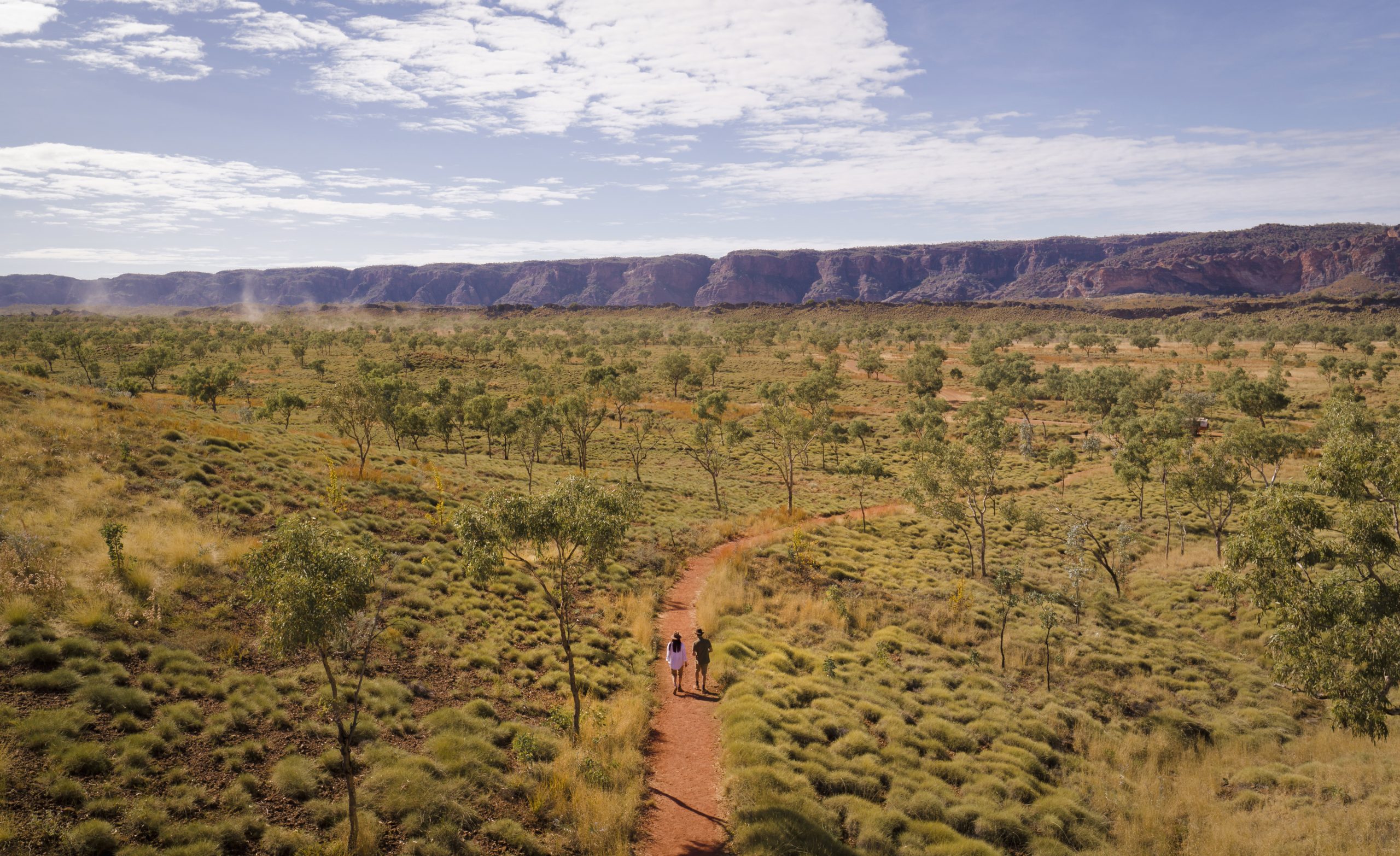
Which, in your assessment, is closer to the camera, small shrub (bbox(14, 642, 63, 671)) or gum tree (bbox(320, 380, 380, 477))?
small shrub (bbox(14, 642, 63, 671))

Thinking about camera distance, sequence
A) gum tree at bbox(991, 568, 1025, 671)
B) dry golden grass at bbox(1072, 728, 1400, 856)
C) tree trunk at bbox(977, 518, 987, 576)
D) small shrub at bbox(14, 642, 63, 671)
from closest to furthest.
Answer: small shrub at bbox(14, 642, 63, 671)
dry golden grass at bbox(1072, 728, 1400, 856)
gum tree at bbox(991, 568, 1025, 671)
tree trunk at bbox(977, 518, 987, 576)

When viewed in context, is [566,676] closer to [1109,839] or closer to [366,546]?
[366,546]

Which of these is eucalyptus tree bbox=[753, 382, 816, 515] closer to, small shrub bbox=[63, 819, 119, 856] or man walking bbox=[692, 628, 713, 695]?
man walking bbox=[692, 628, 713, 695]

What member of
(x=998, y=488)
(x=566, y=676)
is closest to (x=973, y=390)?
(x=998, y=488)

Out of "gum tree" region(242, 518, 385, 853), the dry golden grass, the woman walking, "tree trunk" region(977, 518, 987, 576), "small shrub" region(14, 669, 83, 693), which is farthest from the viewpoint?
"tree trunk" region(977, 518, 987, 576)

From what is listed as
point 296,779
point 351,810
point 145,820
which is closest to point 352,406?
point 296,779

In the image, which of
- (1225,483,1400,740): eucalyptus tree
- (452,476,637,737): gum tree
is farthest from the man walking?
(1225,483,1400,740): eucalyptus tree

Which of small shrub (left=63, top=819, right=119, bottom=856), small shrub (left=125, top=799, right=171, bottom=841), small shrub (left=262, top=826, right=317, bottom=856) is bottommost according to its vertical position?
small shrub (left=262, top=826, right=317, bottom=856)
